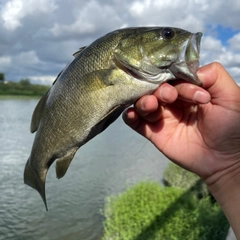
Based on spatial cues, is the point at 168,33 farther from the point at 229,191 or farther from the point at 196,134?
the point at 229,191

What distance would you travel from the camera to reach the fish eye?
245 cm

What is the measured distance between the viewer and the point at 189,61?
2.32 metres

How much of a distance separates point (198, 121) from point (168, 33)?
2.65ft

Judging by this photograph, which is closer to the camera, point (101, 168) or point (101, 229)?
point (101, 229)

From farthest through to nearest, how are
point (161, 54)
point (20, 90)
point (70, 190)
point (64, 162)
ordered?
point (20, 90) → point (70, 190) → point (64, 162) → point (161, 54)

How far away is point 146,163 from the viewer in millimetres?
17547

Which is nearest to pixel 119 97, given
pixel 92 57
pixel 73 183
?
pixel 92 57

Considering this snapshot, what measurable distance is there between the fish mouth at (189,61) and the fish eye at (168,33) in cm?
13

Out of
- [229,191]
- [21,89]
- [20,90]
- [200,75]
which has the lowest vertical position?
[20,90]

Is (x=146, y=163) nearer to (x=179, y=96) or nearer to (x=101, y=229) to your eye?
(x=101, y=229)

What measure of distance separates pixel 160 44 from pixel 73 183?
11262mm

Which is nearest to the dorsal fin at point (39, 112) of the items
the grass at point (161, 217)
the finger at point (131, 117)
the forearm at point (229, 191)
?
the finger at point (131, 117)

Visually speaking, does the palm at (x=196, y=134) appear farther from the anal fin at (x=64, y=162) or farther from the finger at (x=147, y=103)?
the anal fin at (x=64, y=162)

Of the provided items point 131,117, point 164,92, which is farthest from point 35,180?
point 164,92
